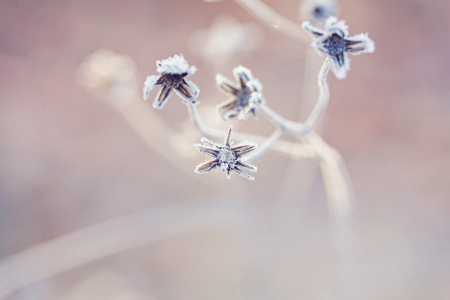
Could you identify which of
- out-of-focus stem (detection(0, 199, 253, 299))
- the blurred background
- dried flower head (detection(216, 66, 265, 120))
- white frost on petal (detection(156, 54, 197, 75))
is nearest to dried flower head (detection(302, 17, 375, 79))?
dried flower head (detection(216, 66, 265, 120))

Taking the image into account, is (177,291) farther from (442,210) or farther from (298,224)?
(442,210)

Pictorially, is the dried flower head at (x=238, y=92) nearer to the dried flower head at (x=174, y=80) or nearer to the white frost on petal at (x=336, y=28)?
the dried flower head at (x=174, y=80)

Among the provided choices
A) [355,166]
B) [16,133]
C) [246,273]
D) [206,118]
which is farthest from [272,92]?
[16,133]

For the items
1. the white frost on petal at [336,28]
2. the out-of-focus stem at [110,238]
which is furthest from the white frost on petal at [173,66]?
the out-of-focus stem at [110,238]

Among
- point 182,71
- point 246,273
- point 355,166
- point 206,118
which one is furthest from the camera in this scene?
point 355,166

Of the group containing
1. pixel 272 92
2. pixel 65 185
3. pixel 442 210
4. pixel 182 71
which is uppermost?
pixel 272 92

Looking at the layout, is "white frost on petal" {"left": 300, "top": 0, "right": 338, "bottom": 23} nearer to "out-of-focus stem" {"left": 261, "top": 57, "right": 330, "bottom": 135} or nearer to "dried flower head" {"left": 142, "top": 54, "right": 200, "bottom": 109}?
"out-of-focus stem" {"left": 261, "top": 57, "right": 330, "bottom": 135}
